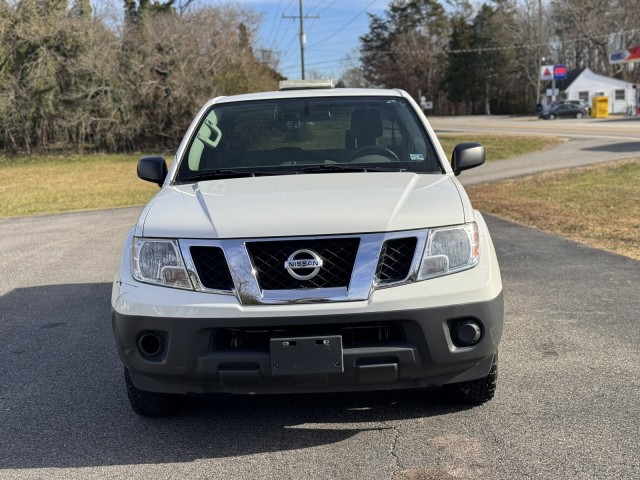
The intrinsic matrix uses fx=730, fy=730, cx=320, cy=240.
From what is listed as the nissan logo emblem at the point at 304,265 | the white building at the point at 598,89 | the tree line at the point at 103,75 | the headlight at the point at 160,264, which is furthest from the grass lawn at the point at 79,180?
the white building at the point at 598,89

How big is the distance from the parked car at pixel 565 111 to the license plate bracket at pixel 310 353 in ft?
198

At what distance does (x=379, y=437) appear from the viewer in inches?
147

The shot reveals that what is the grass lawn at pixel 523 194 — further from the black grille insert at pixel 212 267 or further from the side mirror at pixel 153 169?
the black grille insert at pixel 212 267

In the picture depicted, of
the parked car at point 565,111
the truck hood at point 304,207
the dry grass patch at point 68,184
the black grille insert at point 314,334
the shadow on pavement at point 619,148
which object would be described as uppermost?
the parked car at point 565,111

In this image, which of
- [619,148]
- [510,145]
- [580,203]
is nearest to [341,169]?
[580,203]

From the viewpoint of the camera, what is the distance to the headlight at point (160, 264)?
11.7ft

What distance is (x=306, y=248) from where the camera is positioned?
11.4ft

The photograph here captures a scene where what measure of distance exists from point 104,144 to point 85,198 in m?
18.9

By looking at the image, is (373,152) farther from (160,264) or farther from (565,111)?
(565,111)

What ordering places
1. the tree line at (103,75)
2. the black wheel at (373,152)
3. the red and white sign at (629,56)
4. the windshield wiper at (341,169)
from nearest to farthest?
the windshield wiper at (341,169), the black wheel at (373,152), the tree line at (103,75), the red and white sign at (629,56)

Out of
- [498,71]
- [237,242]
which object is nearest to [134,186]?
[237,242]

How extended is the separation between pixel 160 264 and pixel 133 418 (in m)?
1.04

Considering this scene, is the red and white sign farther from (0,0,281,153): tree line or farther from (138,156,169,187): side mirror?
(138,156,169,187): side mirror

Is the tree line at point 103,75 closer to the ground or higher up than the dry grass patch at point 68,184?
higher up
